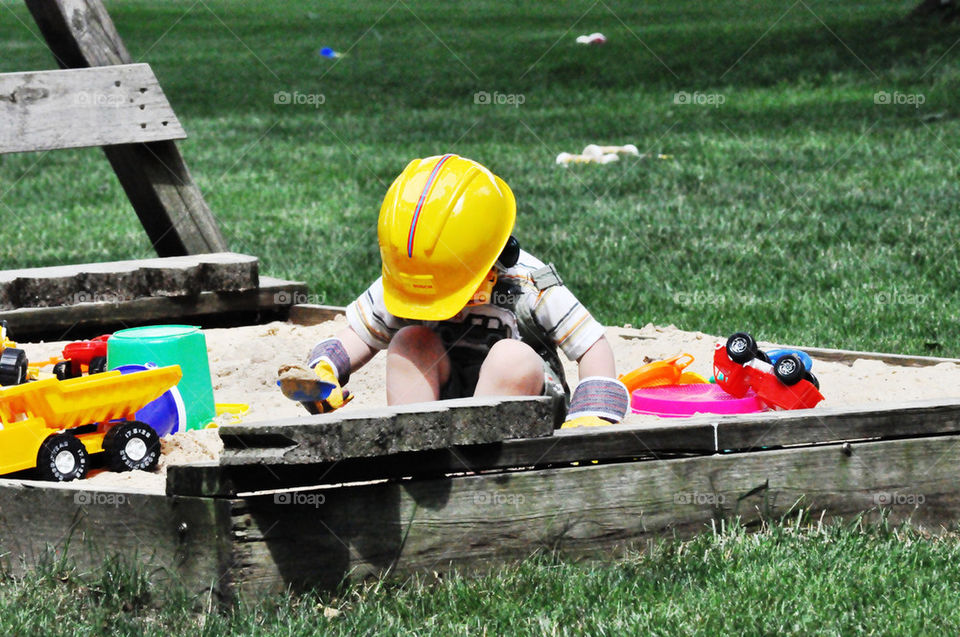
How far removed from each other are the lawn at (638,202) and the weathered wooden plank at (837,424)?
232 mm

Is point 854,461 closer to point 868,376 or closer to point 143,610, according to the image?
point 868,376

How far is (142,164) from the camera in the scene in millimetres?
5992

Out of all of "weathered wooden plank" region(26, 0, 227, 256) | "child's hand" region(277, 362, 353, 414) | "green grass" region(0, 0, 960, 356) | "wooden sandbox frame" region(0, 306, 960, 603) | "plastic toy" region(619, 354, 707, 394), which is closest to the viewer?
"wooden sandbox frame" region(0, 306, 960, 603)

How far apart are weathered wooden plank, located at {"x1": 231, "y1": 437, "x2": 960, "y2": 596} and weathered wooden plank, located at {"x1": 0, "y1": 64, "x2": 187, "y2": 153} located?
323 cm

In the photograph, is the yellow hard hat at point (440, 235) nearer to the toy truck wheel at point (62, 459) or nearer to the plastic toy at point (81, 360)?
the toy truck wheel at point (62, 459)

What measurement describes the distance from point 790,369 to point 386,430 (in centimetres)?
153

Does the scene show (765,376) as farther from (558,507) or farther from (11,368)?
(11,368)

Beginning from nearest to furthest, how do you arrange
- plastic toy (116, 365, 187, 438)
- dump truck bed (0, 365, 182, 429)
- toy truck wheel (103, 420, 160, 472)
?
dump truck bed (0, 365, 182, 429) < toy truck wheel (103, 420, 160, 472) < plastic toy (116, 365, 187, 438)

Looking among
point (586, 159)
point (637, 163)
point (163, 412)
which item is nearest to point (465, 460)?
point (163, 412)

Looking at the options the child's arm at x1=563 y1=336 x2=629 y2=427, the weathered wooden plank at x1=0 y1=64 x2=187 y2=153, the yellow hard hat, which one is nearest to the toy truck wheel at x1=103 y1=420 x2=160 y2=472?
the yellow hard hat

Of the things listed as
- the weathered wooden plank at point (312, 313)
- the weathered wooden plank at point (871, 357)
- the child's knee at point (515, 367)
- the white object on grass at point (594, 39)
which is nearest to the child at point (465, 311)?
the child's knee at point (515, 367)

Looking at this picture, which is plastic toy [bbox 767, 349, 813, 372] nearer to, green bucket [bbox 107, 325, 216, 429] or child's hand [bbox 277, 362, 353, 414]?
child's hand [bbox 277, 362, 353, 414]

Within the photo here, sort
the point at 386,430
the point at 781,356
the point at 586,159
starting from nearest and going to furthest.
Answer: the point at 386,430 < the point at 781,356 < the point at 586,159

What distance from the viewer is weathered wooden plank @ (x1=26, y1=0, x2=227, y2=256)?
576cm
